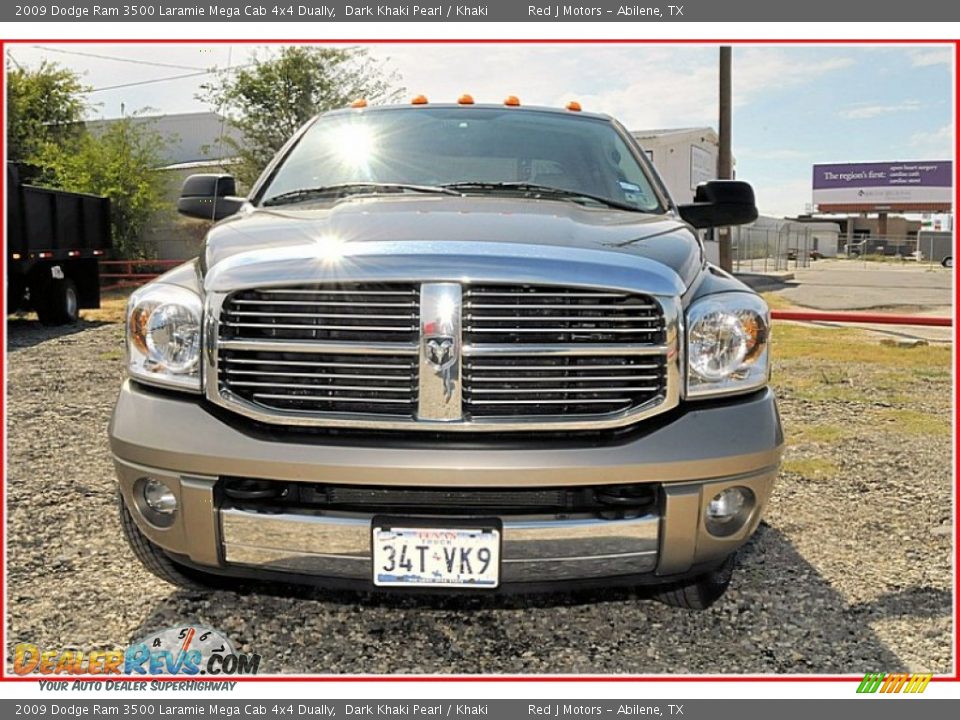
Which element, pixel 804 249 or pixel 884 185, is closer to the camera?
pixel 804 249

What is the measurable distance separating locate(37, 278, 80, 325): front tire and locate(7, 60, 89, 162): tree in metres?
17.3

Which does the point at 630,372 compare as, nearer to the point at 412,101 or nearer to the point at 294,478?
the point at 294,478

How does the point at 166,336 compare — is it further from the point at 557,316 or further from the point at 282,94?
the point at 282,94

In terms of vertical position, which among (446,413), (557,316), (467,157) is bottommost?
(446,413)

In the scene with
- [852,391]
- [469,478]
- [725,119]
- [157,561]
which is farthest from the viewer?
[725,119]

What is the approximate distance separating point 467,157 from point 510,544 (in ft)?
6.32

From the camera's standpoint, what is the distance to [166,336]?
255 centimetres

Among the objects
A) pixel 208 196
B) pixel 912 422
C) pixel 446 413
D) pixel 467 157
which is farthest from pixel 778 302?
pixel 446 413

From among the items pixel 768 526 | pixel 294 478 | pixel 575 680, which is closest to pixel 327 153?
pixel 294 478

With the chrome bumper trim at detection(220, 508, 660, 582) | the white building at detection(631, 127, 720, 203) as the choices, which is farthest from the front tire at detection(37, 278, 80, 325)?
the white building at detection(631, 127, 720, 203)

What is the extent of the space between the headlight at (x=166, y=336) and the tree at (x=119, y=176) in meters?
25.7

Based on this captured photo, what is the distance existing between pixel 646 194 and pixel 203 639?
97.4 inches

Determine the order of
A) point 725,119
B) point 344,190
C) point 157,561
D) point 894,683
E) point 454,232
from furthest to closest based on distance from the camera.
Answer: point 725,119, point 344,190, point 157,561, point 894,683, point 454,232

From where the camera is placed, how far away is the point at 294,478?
7.64ft
